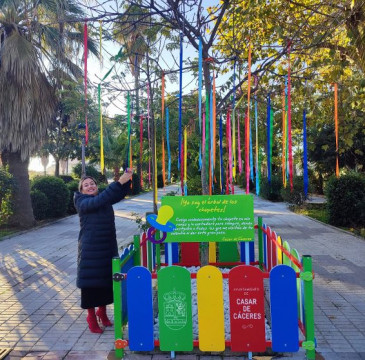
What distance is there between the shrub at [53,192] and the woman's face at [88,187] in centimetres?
1080

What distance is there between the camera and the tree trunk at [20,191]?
12.1 meters

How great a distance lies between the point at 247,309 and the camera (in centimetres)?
343

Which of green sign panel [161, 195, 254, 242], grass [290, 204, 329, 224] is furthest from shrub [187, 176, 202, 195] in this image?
grass [290, 204, 329, 224]

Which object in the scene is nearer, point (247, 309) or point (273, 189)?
point (247, 309)

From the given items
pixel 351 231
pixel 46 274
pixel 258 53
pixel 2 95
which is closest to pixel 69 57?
pixel 2 95

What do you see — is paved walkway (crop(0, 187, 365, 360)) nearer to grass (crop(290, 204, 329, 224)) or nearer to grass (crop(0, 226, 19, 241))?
grass (crop(0, 226, 19, 241))

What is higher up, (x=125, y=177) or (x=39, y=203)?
(x=125, y=177)

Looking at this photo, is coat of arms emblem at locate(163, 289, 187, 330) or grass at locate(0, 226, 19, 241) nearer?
coat of arms emblem at locate(163, 289, 187, 330)

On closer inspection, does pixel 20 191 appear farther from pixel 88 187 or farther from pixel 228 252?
pixel 88 187

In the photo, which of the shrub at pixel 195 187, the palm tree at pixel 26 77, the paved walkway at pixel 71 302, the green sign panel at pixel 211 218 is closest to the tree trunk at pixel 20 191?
the palm tree at pixel 26 77

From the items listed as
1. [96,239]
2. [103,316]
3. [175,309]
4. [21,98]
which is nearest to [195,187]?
[103,316]

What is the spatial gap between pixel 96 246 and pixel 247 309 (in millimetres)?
1661

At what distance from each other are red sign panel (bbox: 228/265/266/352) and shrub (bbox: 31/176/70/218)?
1208 centimetres

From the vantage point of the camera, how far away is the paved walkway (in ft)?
12.1
